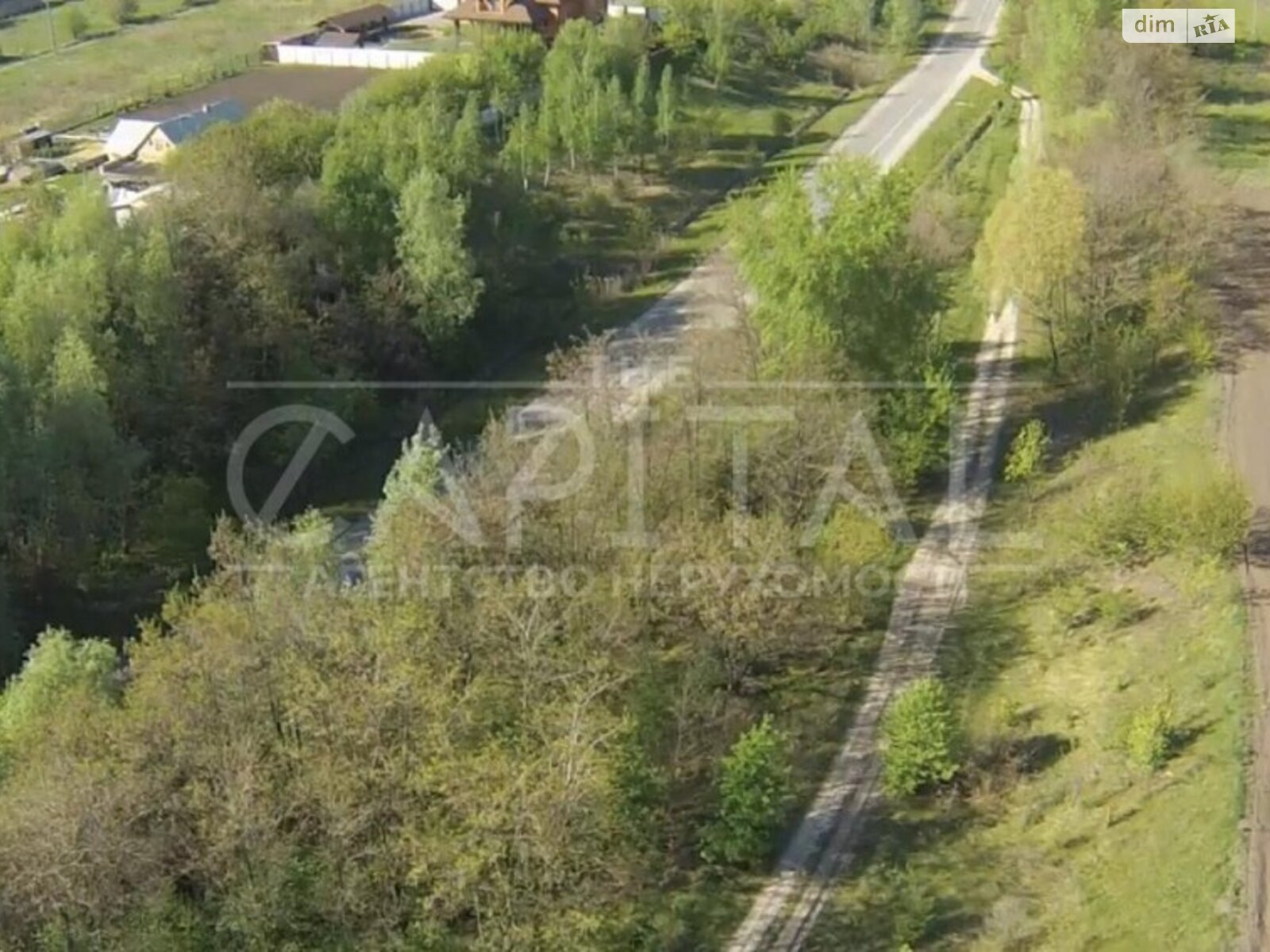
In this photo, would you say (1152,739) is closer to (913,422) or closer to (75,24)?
(913,422)

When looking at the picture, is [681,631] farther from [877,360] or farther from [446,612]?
[877,360]

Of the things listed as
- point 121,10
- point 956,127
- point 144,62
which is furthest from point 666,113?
point 121,10

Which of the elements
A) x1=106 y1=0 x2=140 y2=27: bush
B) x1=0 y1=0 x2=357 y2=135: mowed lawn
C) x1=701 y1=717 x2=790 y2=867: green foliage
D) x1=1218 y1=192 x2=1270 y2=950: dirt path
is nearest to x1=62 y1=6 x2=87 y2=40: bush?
x1=0 y1=0 x2=357 y2=135: mowed lawn

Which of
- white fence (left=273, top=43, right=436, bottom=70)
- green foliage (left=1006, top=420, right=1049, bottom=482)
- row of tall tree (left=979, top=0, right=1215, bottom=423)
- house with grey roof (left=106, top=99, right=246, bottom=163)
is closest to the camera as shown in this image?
green foliage (left=1006, top=420, right=1049, bottom=482)

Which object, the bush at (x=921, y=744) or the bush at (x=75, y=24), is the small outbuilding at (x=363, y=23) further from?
the bush at (x=921, y=744)

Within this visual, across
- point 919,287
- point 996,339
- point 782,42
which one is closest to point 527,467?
point 919,287

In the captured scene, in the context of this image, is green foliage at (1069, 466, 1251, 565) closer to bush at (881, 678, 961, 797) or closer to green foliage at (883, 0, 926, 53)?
bush at (881, 678, 961, 797)
